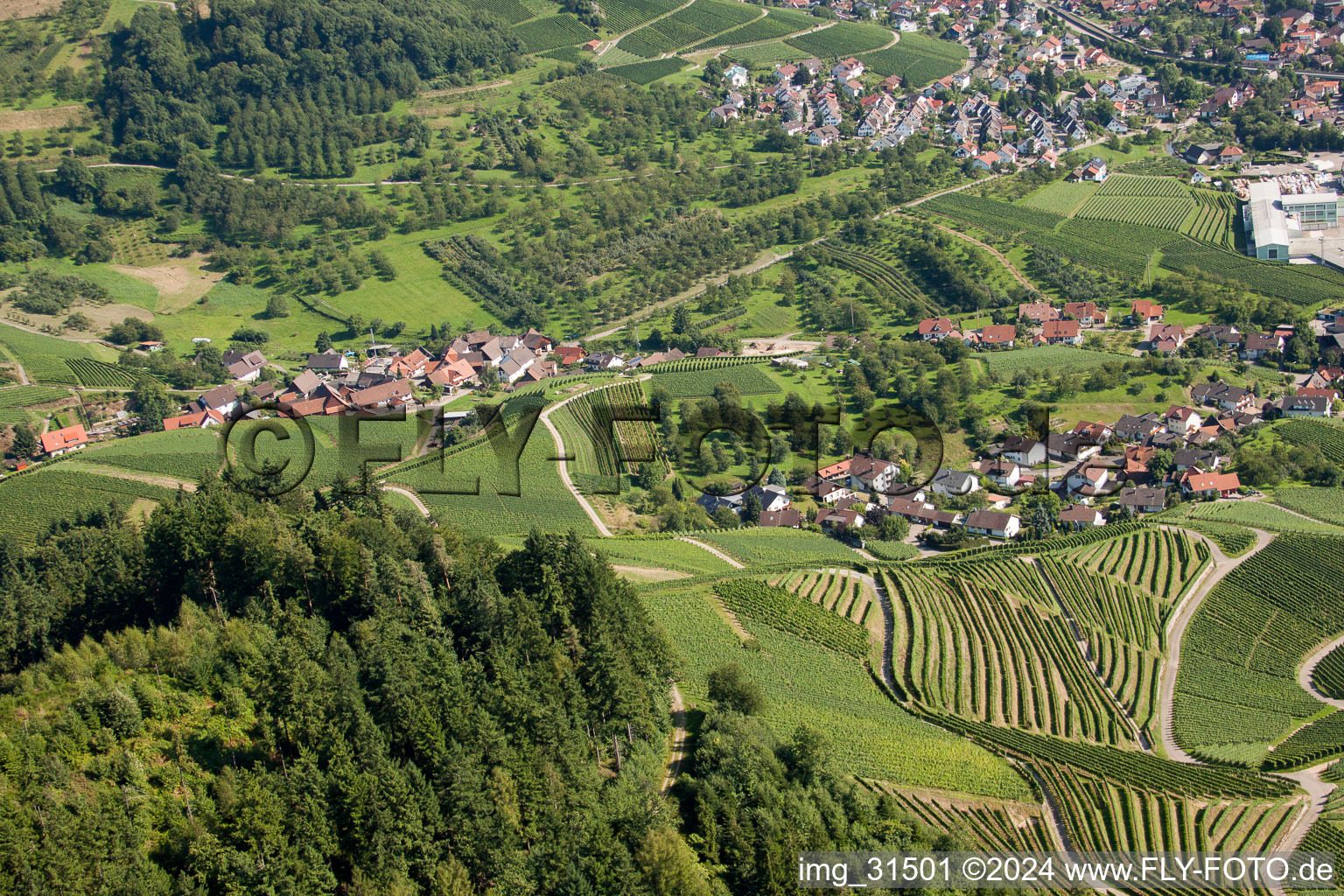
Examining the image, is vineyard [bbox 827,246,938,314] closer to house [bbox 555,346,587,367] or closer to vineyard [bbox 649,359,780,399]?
vineyard [bbox 649,359,780,399]

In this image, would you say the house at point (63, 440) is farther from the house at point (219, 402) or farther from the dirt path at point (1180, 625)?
the dirt path at point (1180, 625)

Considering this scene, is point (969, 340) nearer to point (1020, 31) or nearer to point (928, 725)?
point (928, 725)

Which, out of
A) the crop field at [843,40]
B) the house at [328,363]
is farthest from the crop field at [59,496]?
the crop field at [843,40]

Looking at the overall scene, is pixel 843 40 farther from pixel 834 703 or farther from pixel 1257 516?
pixel 834 703

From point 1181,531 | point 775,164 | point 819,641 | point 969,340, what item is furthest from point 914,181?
point 819,641

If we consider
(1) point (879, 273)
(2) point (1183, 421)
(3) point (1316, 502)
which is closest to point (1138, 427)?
(2) point (1183, 421)
